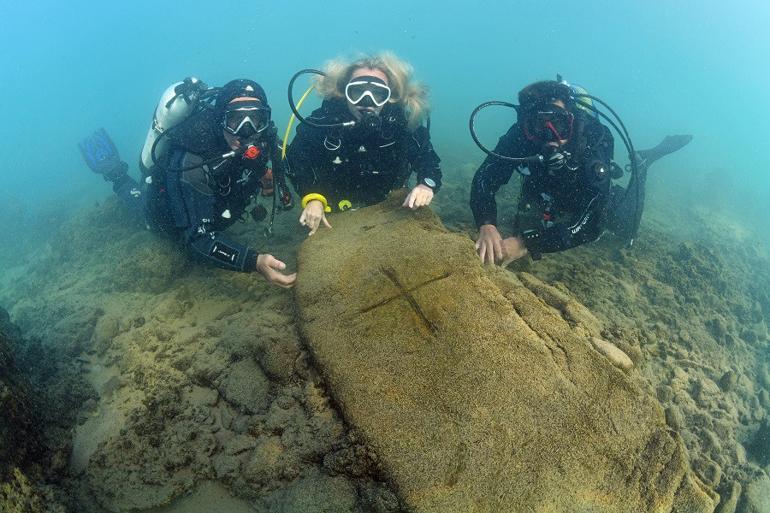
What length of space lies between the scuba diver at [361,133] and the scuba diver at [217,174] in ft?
1.79

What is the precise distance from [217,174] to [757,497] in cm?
569

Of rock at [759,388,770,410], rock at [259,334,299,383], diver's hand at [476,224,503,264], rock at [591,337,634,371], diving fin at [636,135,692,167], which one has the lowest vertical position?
diving fin at [636,135,692,167]

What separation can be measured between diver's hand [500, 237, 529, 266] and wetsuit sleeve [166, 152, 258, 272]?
272 cm

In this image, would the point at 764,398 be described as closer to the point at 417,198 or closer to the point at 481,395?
the point at 481,395

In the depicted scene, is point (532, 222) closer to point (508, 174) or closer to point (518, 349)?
point (508, 174)

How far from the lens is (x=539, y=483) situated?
2.07 m

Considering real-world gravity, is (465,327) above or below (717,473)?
above

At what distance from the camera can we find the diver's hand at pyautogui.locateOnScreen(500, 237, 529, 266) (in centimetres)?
428

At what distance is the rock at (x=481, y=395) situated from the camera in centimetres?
209

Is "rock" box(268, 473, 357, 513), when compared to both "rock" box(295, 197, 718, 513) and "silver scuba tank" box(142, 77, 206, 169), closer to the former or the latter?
"rock" box(295, 197, 718, 513)

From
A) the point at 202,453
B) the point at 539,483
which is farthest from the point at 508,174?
the point at 202,453

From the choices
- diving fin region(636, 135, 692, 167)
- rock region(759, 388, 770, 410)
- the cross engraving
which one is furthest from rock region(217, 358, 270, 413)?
diving fin region(636, 135, 692, 167)

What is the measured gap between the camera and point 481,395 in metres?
2.38

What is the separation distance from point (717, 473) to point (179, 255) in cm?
631
